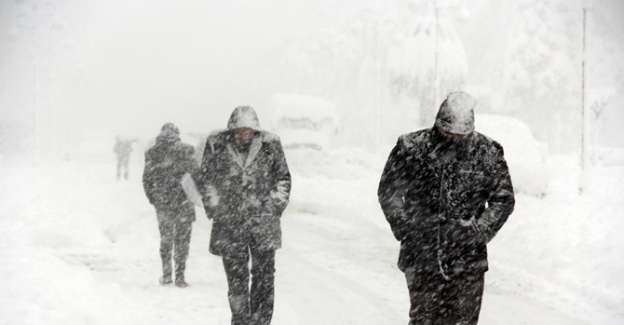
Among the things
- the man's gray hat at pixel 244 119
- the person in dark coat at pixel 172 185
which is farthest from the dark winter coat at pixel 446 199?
the person in dark coat at pixel 172 185

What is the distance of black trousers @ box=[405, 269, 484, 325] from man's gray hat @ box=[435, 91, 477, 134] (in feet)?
2.91

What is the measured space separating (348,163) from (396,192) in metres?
30.7

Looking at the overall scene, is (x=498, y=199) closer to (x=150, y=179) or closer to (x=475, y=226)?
(x=475, y=226)

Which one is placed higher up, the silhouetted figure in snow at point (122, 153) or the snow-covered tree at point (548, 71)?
the snow-covered tree at point (548, 71)

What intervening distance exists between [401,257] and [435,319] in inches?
16.6

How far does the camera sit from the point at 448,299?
4.20 metres

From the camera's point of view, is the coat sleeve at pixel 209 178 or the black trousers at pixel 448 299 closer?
the black trousers at pixel 448 299

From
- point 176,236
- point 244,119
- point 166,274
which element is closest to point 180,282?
point 166,274

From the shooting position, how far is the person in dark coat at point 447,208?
411cm

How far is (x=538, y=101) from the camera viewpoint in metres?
39.1

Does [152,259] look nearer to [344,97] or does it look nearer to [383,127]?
[383,127]

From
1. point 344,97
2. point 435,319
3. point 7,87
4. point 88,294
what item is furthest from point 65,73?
point 435,319

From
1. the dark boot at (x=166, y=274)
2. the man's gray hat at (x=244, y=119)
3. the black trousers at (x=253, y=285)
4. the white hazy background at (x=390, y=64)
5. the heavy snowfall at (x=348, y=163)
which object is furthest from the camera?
the white hazy background at (x=390, y=64)

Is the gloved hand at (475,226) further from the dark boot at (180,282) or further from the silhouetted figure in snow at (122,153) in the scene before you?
the silhouetted figure in snow at (122,153)
